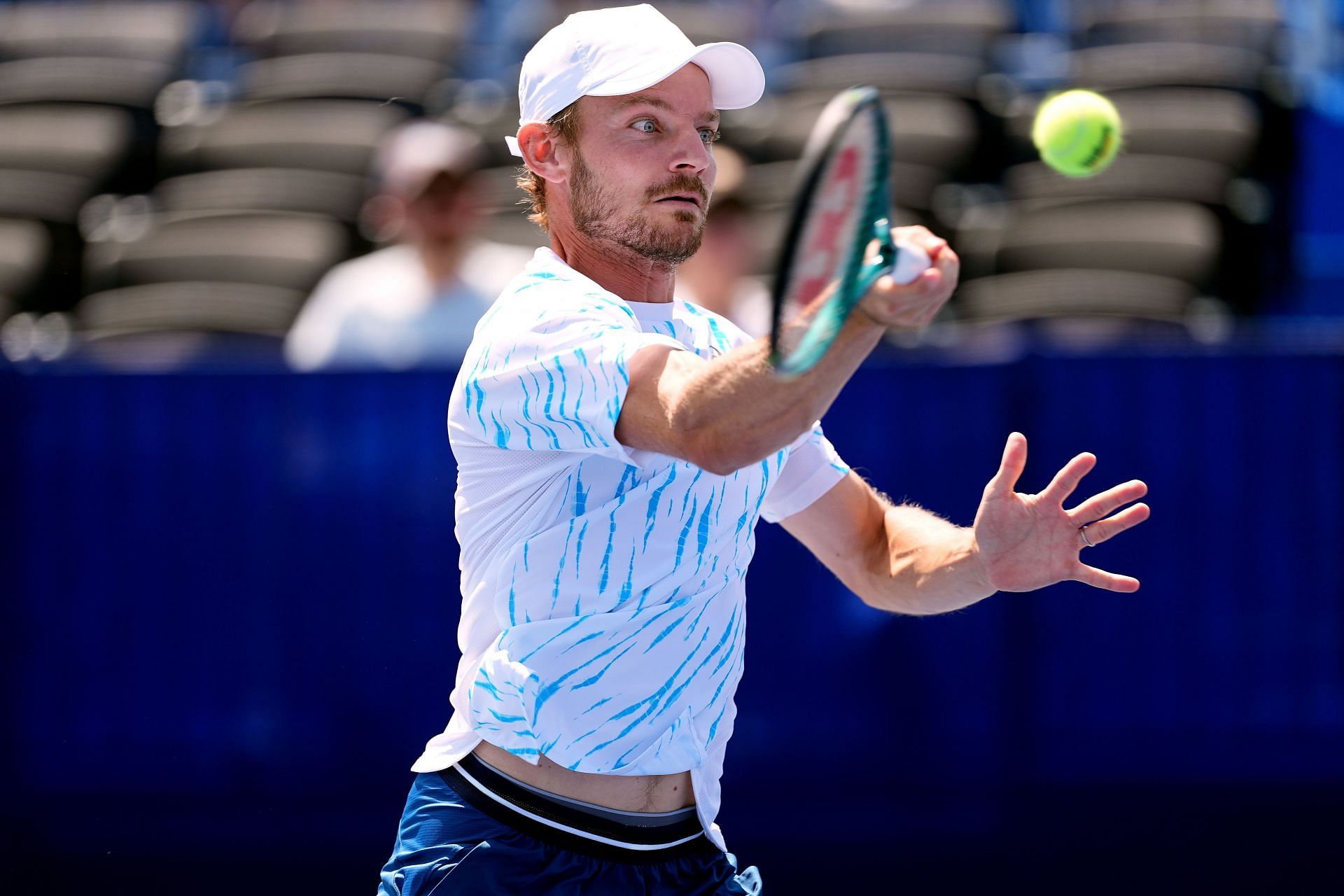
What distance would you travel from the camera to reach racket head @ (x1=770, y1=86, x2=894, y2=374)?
203 centimetres

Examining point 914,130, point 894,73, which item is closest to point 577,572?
point 914,130

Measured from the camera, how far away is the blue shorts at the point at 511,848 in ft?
8.89

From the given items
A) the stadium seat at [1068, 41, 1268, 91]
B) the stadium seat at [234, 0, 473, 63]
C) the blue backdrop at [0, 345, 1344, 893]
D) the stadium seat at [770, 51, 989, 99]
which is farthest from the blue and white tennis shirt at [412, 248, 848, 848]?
the stadium seat at [234, 0, 473, 63]

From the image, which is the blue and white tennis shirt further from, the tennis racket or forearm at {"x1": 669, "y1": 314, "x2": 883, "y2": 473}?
the tennis racket

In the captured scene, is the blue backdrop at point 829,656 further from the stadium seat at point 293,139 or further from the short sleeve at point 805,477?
the stadium seat at point 293,139

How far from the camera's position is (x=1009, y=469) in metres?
2.88

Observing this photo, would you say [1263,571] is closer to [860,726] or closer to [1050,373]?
[1050,373]

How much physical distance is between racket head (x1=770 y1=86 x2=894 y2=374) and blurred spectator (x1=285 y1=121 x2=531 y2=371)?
12.3 ft

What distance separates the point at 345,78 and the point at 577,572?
663cm

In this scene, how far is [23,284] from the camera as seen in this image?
7508 millimetres

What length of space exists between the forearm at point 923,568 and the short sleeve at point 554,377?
76 cm

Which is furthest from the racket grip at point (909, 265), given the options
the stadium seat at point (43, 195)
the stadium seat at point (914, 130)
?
the stadium seat at point (43, 195)

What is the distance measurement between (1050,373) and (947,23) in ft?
13.0

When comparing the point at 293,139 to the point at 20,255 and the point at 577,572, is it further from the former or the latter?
the point at 577,572
